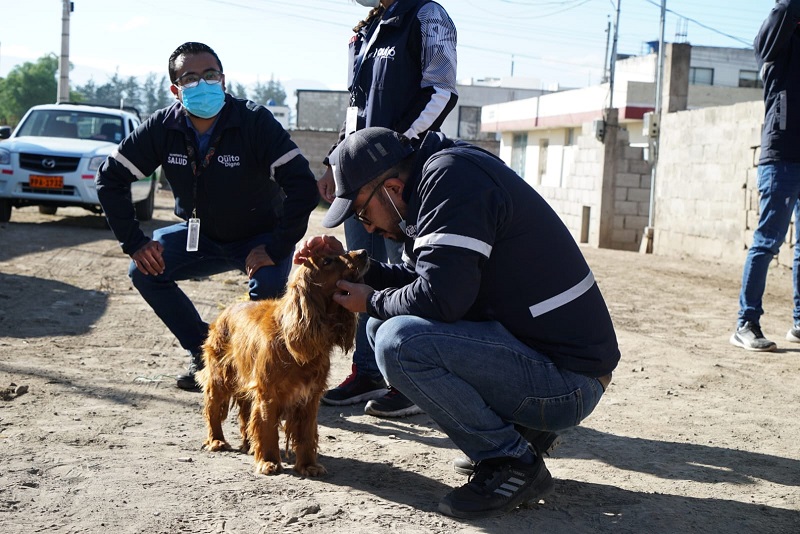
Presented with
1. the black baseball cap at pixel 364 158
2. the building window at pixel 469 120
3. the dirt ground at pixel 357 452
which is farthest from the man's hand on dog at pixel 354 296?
the building window at pixel 469 120

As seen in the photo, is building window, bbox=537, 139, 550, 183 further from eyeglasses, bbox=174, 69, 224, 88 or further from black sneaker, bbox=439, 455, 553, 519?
black sneaker, bbox=439, 455, 553, 519

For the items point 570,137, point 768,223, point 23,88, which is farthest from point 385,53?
point 23,88

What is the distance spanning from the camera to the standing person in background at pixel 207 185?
17.7 feet

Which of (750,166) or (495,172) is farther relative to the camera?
(750,166)

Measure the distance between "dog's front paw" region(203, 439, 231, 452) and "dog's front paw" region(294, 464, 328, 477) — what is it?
0.56m

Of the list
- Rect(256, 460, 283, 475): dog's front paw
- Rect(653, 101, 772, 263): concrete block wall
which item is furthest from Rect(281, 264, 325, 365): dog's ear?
Rect(653, 101, 772, 263): concrete block wall

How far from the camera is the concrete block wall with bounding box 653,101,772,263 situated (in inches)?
546

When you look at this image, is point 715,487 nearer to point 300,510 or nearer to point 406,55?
point 300,510

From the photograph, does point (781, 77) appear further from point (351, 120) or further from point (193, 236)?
point (193, 236)

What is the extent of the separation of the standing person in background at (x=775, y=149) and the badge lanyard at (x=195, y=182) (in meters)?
4.07

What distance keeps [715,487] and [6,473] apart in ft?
10.2

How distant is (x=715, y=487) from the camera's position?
4.14 meters

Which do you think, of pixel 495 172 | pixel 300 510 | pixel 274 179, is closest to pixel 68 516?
pixel 300 510

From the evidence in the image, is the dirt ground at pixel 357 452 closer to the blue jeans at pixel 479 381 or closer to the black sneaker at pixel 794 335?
the black sneaker at pixel 794 335
